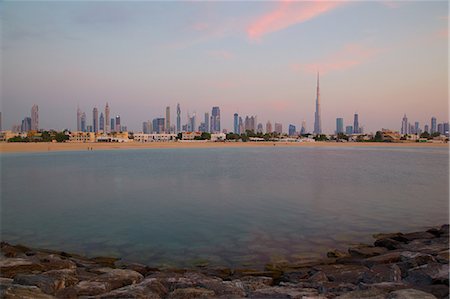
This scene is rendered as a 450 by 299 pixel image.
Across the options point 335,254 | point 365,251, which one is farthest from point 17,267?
point 365,251

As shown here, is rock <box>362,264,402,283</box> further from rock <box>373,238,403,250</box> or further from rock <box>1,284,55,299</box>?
rock <box>1,284,55,299</box>

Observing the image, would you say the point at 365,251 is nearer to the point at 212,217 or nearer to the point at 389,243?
the point at 389,243

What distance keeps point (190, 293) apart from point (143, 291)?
680mm

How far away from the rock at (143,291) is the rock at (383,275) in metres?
3.33

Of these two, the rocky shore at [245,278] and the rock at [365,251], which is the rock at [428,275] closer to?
the rocky shore at [245,278]

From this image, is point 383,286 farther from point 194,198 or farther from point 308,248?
point 194,198

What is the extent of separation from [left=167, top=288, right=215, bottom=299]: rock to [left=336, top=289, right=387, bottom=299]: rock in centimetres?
183

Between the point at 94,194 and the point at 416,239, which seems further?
the point at 94,194

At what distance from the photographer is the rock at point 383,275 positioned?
19.5ft

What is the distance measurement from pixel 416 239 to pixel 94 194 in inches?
564

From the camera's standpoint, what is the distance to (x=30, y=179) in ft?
81.8

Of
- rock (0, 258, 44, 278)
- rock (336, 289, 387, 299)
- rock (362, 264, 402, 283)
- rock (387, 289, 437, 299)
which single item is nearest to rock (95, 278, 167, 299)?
rock (0, 258, 44, 278)

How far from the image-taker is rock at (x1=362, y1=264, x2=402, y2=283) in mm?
5934

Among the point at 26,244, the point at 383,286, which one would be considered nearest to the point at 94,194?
the point at 26,244
